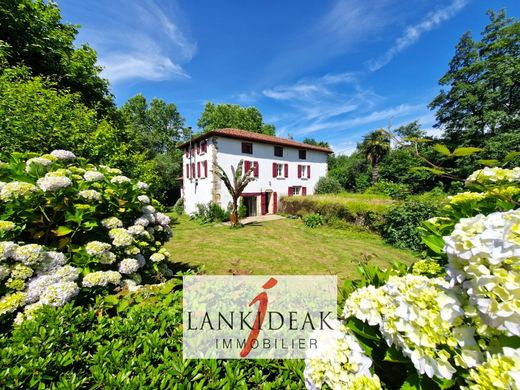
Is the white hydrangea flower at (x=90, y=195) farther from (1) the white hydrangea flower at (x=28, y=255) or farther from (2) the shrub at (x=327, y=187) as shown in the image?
(2) the shrub at (x=327, y=187)

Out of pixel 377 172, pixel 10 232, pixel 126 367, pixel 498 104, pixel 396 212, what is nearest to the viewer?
pixel 126 367

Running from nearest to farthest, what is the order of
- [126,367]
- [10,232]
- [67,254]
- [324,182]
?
[126,367]
[10,232]
[67,254]
[324,182]

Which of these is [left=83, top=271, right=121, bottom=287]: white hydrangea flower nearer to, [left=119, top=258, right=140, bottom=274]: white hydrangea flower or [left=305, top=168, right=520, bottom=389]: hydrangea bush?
[left=119, top=258, right=140, bottom=274]: white hydrangea flower

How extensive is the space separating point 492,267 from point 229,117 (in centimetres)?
3930

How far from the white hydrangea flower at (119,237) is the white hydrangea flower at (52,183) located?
2.77ft

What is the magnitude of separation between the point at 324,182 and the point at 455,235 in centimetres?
2358

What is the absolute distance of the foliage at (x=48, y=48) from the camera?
8195mm

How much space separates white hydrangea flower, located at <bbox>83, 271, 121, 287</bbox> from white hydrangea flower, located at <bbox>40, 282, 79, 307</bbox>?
14cm

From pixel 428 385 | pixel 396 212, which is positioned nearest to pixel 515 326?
pixel 428 385

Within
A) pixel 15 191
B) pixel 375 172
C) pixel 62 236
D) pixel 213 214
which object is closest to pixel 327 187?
pixel 375 172

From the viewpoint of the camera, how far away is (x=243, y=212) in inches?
693

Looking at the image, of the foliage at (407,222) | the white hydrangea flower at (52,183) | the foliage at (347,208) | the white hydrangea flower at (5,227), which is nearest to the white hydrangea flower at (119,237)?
the white hydrangea flower at (52,183)

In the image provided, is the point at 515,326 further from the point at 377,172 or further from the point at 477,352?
the point at 377,172

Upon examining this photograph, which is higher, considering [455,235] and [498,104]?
[498,104]
